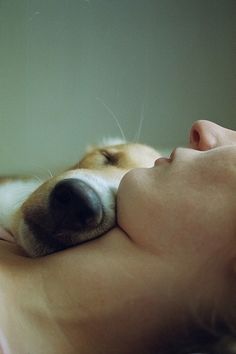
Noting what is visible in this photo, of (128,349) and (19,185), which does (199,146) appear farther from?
(19,185)

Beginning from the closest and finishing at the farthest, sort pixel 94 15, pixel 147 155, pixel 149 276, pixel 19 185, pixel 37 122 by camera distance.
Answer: pixel 149 276 → pixel 147 155 → pixel 19 185 → pixel 94 15 → pixel 37 122

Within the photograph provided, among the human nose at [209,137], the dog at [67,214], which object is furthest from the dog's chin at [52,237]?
the human nose at [209,137]

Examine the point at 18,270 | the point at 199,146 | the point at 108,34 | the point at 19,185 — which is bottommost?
the point at 19,185

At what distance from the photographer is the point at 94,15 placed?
1916 millimetres

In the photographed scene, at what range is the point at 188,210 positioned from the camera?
0.79 m

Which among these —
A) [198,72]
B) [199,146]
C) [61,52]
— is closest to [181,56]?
[198,72]

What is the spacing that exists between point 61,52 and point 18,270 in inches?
49.4

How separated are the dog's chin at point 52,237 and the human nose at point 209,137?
288 millimetres

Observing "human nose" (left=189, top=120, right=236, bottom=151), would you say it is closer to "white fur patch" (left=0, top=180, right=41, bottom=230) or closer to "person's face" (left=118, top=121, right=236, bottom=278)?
"person's face" (left=118, top=121, right=236, bottom=278)

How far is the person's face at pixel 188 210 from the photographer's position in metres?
0.78

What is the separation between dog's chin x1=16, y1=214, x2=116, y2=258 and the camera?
35.5 inches

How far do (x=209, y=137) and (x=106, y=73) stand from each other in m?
1.04

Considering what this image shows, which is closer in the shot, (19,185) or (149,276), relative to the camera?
(149,276)

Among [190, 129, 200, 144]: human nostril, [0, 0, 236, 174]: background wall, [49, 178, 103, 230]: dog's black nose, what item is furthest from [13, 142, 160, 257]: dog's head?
[0, 0, 236, 174]: background wall
